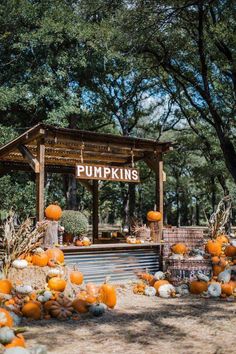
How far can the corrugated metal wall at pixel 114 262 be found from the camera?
9.35m

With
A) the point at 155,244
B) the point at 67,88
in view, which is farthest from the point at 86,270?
the point at 67,88

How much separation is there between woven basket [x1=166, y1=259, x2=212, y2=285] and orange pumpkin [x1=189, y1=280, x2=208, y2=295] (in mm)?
699

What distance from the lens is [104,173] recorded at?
10.2m

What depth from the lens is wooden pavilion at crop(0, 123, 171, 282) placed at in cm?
951

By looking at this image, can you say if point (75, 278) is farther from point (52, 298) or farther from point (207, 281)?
point (207, 281)

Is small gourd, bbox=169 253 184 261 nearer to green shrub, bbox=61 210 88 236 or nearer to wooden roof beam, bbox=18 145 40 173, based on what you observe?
green shrub, bbox=61 210 88 236

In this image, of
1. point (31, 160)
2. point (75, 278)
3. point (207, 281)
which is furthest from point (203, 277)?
point (31, 160)

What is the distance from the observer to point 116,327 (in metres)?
6.05

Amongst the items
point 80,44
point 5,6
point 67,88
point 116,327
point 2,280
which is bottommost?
point 116,327

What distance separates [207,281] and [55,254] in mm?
3118

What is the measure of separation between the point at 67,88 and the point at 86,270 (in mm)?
11196

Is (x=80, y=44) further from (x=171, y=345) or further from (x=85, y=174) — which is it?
(x=171, y=345)

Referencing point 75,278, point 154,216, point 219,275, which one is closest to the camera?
point 75,278

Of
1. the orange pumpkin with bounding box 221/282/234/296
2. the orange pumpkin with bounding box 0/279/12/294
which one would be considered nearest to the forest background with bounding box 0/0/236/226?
the orange pumpkin with bounding box 221/282/234/296
